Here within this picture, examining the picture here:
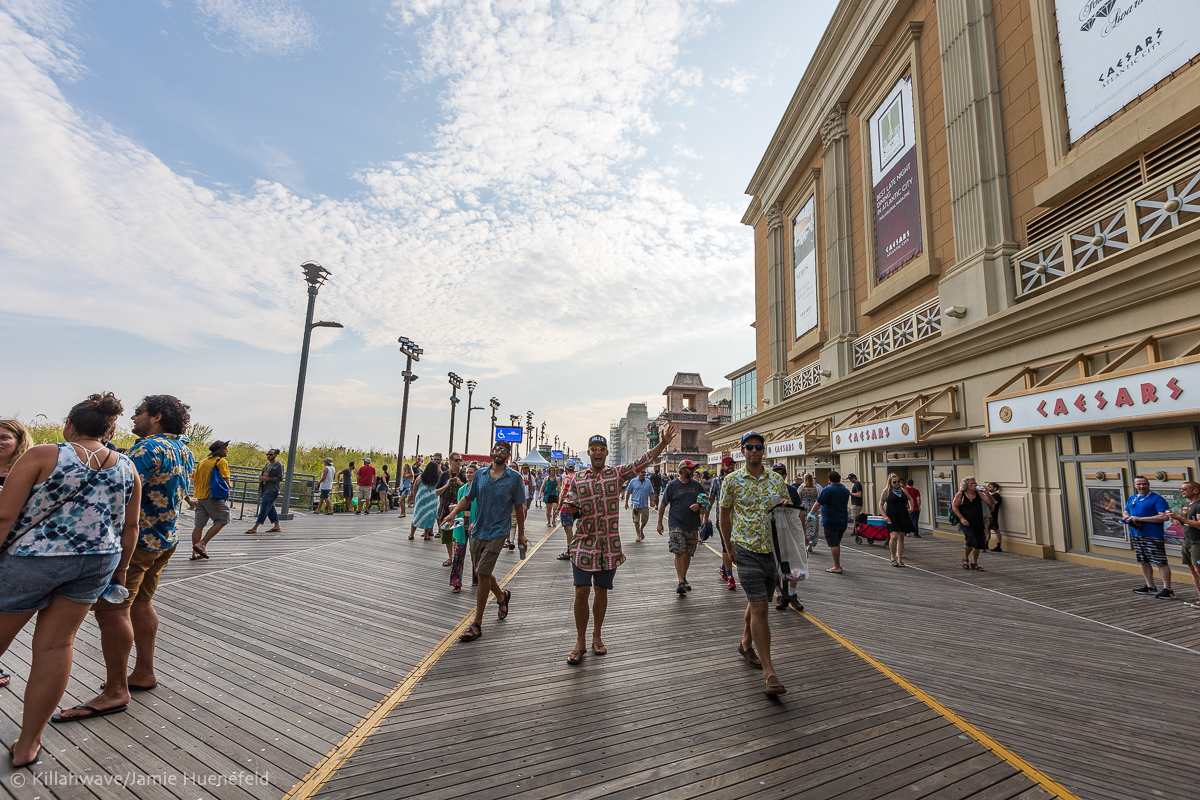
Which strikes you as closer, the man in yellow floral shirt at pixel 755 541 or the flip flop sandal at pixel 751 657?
the man in yellow floral shirt at pixel 755 541

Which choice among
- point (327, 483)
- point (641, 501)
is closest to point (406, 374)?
point (327, 483)

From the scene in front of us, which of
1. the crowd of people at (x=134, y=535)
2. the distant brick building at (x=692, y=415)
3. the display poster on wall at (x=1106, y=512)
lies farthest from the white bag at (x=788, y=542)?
the distant brick building at (x=692, y=415)

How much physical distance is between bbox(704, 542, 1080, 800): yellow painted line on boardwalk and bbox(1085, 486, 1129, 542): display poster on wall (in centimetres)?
815

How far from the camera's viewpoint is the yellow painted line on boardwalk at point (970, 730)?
275 centimetres

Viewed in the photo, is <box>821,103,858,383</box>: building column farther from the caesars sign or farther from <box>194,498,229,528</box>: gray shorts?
<box>194,498,229,528</box>: gray shorts

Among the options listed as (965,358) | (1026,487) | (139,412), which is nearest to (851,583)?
(1026,487)

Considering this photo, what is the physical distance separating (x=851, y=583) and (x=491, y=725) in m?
6.91

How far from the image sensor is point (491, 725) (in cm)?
337

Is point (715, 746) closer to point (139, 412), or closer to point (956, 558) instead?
point (139, 412)

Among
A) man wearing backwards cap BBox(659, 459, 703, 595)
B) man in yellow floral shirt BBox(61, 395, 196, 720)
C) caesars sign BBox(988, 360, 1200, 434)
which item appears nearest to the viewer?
man in yellow floral shirt BBox(61, 395, 196, 720)

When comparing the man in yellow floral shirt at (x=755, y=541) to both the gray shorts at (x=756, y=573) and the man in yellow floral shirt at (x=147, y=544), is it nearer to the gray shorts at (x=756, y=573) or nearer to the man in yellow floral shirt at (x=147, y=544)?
the gray shorts at (x=756, y=573)

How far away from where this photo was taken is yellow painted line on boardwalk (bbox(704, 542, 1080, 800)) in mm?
2754

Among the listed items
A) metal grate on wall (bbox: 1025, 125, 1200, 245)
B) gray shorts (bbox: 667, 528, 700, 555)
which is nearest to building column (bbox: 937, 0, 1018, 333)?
metal grate on wall (bbox: 1025, 125, 1200, 245)

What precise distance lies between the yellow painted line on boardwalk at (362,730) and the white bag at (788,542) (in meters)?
3.19
